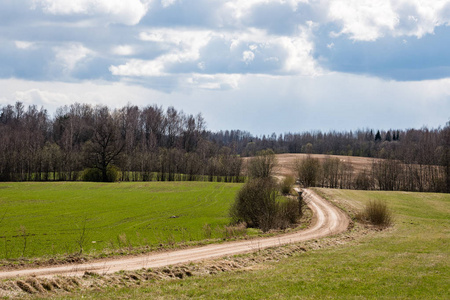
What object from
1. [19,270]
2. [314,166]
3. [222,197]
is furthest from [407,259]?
[314,166]

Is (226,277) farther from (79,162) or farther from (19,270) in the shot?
(79,162)

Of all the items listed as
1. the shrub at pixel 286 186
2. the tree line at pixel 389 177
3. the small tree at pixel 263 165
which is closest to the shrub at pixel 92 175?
the small tree at pixel 263 165

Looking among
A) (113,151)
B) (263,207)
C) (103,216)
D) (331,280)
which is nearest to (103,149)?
(113,151)

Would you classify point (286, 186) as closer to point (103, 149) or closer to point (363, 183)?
point (363, 183)

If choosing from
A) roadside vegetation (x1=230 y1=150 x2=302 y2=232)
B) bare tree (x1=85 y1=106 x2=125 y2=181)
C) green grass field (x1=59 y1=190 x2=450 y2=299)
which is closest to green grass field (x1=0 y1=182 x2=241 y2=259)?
roadside vegetation (x1=230 y1=150 x2=302 y2=232)

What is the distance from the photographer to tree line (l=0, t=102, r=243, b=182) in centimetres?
9050

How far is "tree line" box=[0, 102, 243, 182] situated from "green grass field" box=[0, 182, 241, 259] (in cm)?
1704

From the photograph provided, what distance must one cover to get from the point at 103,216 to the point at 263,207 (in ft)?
66.8

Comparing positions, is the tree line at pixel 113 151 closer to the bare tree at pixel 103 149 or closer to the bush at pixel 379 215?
the bare tree at pixel 103 149

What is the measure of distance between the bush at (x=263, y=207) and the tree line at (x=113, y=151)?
55.9 metres

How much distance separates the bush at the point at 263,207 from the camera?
36.2 m

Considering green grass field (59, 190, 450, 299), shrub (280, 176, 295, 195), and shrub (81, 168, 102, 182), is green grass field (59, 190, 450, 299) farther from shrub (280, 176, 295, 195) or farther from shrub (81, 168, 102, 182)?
shrub (81, 168, 102, 182)

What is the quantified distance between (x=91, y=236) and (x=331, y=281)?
1004 inches

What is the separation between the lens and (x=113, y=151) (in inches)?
3583
